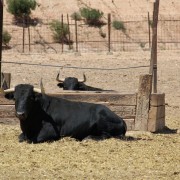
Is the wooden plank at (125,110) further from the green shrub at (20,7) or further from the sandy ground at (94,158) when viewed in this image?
the green shrub at (20,7)

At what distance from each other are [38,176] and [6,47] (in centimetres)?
3042

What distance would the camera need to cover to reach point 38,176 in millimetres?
8164

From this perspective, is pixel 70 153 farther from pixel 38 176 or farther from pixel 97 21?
pixel 97 21

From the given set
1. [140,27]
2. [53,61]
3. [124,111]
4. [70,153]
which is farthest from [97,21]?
[70,153]

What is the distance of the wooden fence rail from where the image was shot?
1250cm

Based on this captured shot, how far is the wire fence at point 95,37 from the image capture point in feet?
130

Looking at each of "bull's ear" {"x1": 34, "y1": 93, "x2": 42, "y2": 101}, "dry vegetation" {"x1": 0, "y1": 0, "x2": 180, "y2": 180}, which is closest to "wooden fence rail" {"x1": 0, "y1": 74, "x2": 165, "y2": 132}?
"dry vegetation" {"x1": 0, "y1": 0, "x2": 180, "y2": 180}

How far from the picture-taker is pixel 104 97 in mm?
12656

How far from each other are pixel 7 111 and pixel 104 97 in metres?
1.87

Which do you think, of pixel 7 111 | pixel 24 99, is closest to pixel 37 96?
pixel 24 99

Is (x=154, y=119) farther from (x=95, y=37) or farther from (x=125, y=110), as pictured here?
(x=95, y=37)

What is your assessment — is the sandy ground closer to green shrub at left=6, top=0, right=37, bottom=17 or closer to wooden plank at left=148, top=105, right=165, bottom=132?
wooden plank at left=148, top=105, right=165, bottom=132

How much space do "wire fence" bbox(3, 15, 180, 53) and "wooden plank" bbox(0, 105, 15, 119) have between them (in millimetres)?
24540

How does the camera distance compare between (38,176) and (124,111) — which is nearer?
(38,176)
